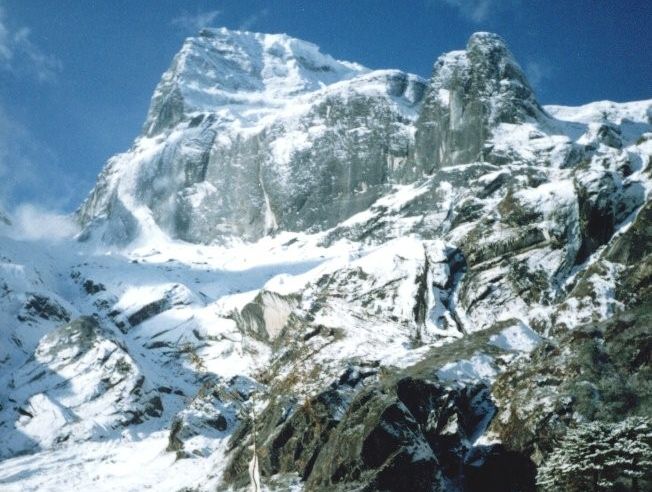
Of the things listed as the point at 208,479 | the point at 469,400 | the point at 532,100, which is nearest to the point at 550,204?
the point at 469,400

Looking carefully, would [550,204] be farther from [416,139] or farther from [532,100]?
[416,139]

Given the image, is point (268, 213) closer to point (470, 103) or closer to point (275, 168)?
point (275, 168)

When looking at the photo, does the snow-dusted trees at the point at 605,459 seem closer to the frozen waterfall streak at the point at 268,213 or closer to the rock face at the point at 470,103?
the rock face at the point at 470,103

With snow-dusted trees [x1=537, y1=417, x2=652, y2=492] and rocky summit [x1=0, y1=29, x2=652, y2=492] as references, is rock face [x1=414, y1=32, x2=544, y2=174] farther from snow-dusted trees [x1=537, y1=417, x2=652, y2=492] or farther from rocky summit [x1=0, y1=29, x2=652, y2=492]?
snow-dusted trees [x1=537, y1=417, x2=652, y2=492]

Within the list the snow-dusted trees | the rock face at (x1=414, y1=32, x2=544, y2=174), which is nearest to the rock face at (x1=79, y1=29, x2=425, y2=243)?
the rock face at (x1=414, y1=32, x2=544, y2=174)

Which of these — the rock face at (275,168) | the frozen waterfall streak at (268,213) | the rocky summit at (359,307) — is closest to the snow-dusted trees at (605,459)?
the rocky summit at (359,307)

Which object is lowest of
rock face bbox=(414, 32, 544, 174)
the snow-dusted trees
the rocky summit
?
the snow-dusted trees

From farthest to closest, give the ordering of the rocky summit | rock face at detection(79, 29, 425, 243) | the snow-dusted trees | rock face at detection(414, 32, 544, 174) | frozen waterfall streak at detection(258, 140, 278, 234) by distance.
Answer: frozen waterfall streak at detection(258, 140, 278, 234), rock face at detection(79, 29, 425, 243), rock face at detection(414, 32, 544, 174), the rocky summit, the snow-dusted trees
